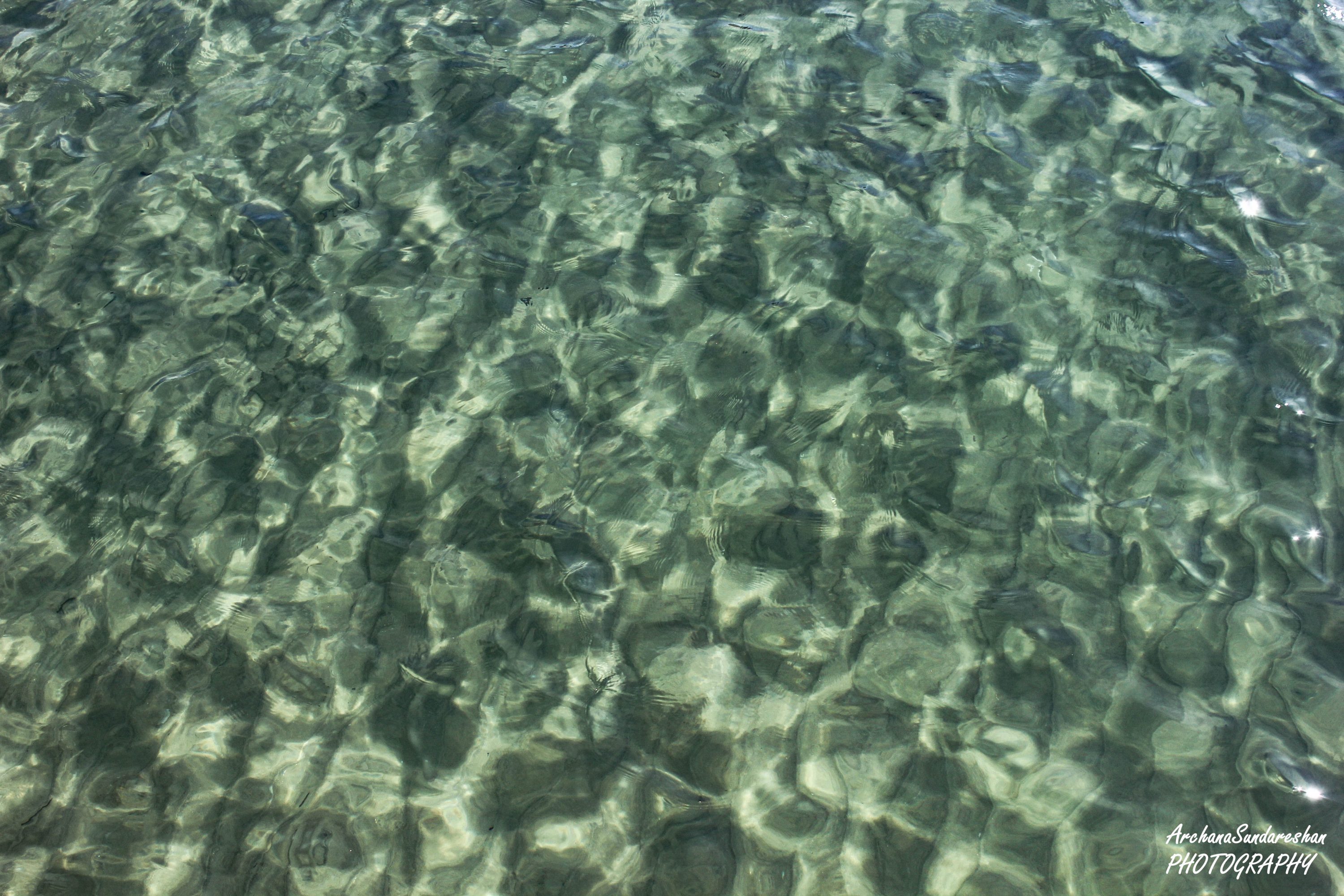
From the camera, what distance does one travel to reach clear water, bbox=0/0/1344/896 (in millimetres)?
1857

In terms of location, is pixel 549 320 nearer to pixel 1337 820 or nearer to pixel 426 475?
pixel 426 475

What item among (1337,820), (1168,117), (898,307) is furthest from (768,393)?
(1168,117)

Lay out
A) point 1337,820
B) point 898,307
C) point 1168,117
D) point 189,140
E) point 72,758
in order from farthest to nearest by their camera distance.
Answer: point 189,140
point 1168,117
point 898,307
point 72,758
point 1337,820

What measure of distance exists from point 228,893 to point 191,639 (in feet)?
1.82

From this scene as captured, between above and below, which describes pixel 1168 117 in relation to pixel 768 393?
above

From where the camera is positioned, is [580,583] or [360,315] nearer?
[580,583]

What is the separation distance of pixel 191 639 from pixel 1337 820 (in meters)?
2.21

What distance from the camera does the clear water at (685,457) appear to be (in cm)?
186

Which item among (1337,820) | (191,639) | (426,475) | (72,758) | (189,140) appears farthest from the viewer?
(189,140)

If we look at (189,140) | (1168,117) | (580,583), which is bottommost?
(580,583)

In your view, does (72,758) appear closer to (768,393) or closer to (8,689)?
(8,689)

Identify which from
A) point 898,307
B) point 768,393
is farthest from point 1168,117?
point 768,393

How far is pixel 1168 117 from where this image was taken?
296 centimetres

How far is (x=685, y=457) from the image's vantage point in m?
2.32
